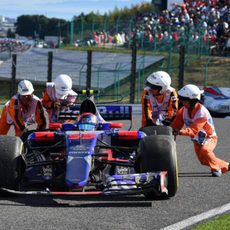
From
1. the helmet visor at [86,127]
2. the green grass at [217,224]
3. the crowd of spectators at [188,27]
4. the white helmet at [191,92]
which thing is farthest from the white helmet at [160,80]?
the crowd of spectators at [188,27]

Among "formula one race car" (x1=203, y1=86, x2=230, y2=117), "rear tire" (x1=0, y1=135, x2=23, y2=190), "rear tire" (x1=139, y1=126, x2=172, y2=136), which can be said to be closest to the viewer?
"rear tire" (x1=0, y1=135, x2=23, y2=190)

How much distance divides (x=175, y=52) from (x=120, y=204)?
2751 cm

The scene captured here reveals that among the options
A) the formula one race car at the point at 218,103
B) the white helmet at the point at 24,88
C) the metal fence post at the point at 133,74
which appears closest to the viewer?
the white helmet at the point at 24,88

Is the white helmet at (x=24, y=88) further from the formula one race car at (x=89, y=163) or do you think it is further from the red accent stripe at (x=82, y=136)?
the red accent stripe at (x=82, y=136)

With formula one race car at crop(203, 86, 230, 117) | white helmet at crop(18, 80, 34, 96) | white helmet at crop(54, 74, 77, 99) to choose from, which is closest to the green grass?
white helmet at crop(18, 80, 34, 96)

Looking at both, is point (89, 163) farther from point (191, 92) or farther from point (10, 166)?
point (191, 92)

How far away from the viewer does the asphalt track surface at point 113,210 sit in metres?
6.62

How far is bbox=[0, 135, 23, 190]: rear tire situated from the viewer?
25.5 ft

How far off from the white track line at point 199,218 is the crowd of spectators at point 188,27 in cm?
2793

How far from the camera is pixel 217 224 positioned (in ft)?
22.0

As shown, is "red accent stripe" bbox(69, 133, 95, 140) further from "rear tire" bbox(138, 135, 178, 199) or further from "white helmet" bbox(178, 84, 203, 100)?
"white helmet" bbox(178, 84, 203, 100)

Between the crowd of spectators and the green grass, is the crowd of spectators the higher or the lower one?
the higher one

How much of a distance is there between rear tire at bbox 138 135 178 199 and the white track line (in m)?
0.59

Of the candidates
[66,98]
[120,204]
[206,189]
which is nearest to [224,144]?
[66,98]
